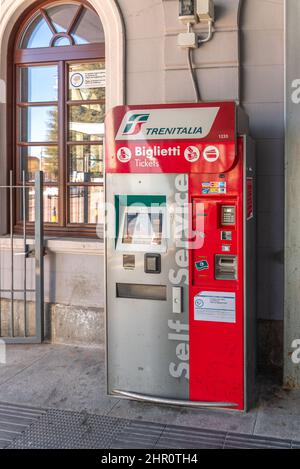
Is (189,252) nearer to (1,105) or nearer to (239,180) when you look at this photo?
Result: (239,180)

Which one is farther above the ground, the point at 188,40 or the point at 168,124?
the point at 188,40

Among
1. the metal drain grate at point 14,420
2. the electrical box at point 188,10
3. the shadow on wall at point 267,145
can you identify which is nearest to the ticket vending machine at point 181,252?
the shadow on wall at point 267,145

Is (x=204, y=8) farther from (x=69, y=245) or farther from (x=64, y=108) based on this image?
(x=69, y=245)

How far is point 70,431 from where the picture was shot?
373 cm

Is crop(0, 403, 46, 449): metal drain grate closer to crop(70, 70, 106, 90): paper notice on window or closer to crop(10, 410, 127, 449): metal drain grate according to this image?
crop(10, 410, 127, 449): metal drain grate

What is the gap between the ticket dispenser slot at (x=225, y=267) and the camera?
3.91 metres

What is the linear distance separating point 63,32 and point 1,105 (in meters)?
1.02

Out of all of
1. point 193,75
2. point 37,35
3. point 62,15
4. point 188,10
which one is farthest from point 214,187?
point 37,35

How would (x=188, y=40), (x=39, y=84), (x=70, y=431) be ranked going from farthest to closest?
(x=39, y=84)
(x=188, y=40)
(x=70, y=431)

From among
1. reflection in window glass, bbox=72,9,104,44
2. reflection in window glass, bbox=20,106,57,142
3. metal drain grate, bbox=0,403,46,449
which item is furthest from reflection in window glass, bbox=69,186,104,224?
metal drain grate, bbox=0,403,46,449

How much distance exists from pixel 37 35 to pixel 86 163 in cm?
150

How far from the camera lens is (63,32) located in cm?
555
